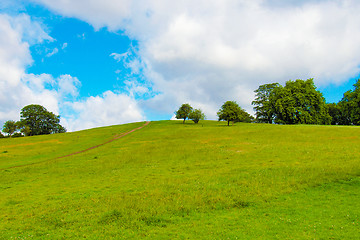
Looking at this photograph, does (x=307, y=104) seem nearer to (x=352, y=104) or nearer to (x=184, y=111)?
(x=352, y=104)

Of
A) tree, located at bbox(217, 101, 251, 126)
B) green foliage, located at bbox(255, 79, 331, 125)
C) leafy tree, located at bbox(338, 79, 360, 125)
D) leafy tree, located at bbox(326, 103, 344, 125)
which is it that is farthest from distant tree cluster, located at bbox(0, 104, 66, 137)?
leafy tree, located at bbox(326, 103, 344, 125)

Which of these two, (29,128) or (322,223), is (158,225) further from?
(29,128)

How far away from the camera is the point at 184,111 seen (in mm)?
115625

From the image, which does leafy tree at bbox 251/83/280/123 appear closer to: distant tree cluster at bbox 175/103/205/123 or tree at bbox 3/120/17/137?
distant tree cluster at bbox 175/103/205/123

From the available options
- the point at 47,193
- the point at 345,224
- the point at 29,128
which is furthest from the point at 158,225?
the point at 29,128

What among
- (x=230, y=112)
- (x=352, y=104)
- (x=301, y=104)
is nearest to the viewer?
(x=352, y=104)

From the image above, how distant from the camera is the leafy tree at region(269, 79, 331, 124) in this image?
82.2m

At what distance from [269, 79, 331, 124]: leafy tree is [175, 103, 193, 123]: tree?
45850 mm

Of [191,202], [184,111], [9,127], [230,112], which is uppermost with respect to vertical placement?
[184,111]

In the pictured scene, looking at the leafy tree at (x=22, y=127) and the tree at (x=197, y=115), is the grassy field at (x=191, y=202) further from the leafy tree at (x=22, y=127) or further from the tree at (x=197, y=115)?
the leafy tree at (x=22, y=127)

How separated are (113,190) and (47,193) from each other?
20.0ft

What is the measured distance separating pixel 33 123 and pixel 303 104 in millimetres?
138243

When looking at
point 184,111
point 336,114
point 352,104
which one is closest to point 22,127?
point 184,111

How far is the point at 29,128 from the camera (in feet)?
366
